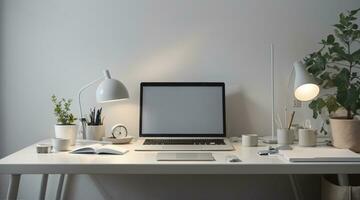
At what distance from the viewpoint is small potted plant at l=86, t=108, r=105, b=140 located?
1775mm

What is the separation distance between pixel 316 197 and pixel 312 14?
1.13 m

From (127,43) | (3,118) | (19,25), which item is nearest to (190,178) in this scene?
(127,43)

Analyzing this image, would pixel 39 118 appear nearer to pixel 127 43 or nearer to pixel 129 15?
pixel 127 43

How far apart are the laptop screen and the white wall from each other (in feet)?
0.31

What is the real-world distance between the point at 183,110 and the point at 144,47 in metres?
0.47

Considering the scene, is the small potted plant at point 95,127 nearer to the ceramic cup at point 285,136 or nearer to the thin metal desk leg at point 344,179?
the ceramic cup at point 285,136

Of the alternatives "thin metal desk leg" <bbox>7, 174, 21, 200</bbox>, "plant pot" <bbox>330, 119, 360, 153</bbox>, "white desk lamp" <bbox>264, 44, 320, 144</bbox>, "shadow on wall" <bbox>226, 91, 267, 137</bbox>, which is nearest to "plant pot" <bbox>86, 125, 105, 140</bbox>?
"thin metal desk leg" <bbox>7, 174, 21, 200</bbox>

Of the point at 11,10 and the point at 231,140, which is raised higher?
the point at 11,10

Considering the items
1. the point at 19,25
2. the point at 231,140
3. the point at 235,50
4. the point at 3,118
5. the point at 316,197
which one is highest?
the point at 19,25

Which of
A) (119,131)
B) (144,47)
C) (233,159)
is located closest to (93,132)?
(119,131)

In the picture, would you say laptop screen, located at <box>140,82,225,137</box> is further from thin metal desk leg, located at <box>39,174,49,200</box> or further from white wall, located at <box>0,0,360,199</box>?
thin metal desk leg, located at <box>39,174,49,200</box>

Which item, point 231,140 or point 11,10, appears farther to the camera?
point 11,10

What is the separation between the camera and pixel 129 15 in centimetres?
199

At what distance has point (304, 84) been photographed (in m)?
1.62
